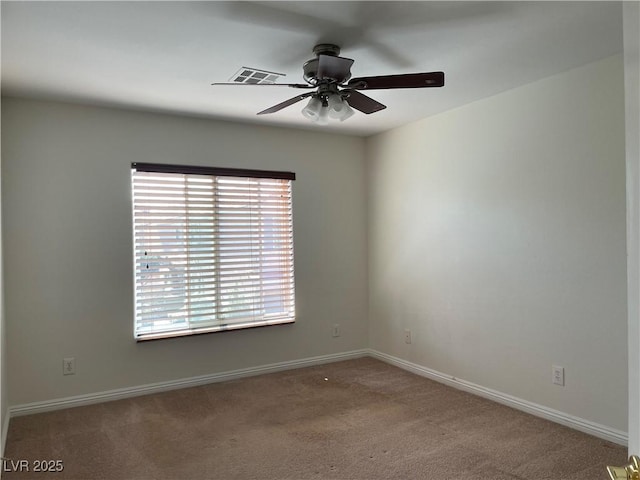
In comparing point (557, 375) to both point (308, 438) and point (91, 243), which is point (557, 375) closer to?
point (308, 438)

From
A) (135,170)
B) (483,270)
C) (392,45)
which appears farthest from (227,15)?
(483,270)

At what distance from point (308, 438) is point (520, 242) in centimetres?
202

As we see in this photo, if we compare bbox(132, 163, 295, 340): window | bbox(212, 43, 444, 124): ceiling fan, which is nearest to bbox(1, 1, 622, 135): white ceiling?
bbox(212, 43, 444, 124): ceiling fan

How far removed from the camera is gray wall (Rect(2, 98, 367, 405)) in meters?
3.26

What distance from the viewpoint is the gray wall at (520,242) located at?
8.91 feet

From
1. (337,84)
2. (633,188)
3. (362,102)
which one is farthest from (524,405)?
(633,188)

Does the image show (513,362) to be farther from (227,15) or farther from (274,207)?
(227,15)

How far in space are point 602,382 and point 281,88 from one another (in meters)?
2.87

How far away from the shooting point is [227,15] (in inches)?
83.4

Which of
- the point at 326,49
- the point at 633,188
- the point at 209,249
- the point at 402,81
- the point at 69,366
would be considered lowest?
the point at 69,366

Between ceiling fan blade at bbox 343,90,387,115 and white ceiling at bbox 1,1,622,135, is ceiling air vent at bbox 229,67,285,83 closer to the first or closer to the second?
white ceiling at bbox 1,1,622,135

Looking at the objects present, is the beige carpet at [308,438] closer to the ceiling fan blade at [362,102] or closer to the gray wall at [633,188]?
the gray wall at [633,188]

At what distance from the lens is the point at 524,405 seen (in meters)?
3.19

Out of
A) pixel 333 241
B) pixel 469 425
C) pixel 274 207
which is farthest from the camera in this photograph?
pixel 333 241
